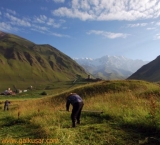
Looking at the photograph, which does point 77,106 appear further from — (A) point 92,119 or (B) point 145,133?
(B) point 145,133

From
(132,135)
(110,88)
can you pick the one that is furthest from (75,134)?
(110,88)

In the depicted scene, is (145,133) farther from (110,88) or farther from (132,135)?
(110,88)

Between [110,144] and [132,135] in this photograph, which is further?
[132,135]

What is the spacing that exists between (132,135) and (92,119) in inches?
159

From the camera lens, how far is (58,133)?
7.26 metres

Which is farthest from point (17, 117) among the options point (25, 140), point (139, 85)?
point (139, 85)

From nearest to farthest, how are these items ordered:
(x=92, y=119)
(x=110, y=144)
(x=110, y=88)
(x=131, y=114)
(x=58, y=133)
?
(x=110, y=144) < (x=58, y=133) < (x=131, y=114) < (x=92, y=119) < (x=110, y=88)

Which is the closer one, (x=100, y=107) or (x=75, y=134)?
(x=75, y=134)

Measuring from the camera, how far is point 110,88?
27453 millimetres

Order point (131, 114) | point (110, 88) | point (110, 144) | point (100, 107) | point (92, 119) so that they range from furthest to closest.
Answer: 1. point (110, 88)
2. point (100, 107)
3. point (92, 119)
4. point (131, 114)
5. point (110, 144)

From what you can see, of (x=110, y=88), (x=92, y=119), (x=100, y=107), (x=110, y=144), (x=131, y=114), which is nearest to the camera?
(x=110, y=144)

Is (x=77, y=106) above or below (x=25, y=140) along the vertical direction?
above

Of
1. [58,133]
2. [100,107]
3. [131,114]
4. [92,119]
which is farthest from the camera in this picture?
[100,107]

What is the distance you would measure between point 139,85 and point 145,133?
21.4 m
